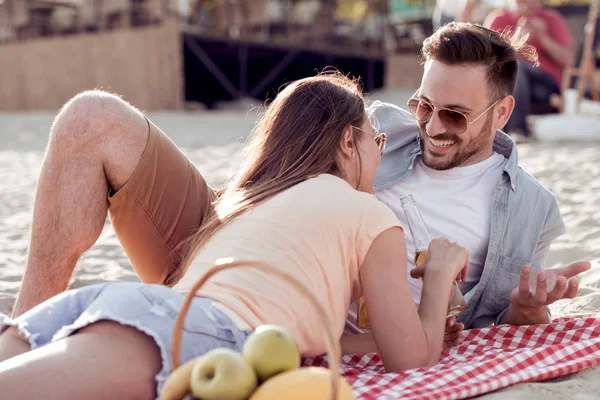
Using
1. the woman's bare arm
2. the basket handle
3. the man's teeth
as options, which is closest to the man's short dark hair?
the man's teeth

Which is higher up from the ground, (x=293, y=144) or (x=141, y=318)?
(x=293, y=144)

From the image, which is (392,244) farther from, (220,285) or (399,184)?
(399,184)

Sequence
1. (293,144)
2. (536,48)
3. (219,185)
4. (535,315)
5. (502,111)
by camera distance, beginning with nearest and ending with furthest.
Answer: (293,144) → (535,315) → (502,111) → (219,185) → (536,48)

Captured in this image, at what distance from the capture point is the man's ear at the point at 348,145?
2.18 meters

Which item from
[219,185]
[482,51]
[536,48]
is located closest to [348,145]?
[482,51]

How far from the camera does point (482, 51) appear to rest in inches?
118

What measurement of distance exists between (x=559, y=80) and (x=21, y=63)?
12063 millimetres

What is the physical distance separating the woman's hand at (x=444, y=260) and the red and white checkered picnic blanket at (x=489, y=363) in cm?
26

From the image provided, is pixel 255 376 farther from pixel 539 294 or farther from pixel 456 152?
pixel 456 152

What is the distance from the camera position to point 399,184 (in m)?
2.95

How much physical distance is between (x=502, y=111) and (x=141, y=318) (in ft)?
6.06

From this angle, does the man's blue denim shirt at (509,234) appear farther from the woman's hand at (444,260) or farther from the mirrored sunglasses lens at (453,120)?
the woman's hand at (444,260)

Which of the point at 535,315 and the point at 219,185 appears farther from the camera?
the point at 219,185

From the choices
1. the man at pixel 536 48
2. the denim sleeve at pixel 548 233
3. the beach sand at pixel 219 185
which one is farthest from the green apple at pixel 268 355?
the man at pixel 536 48
